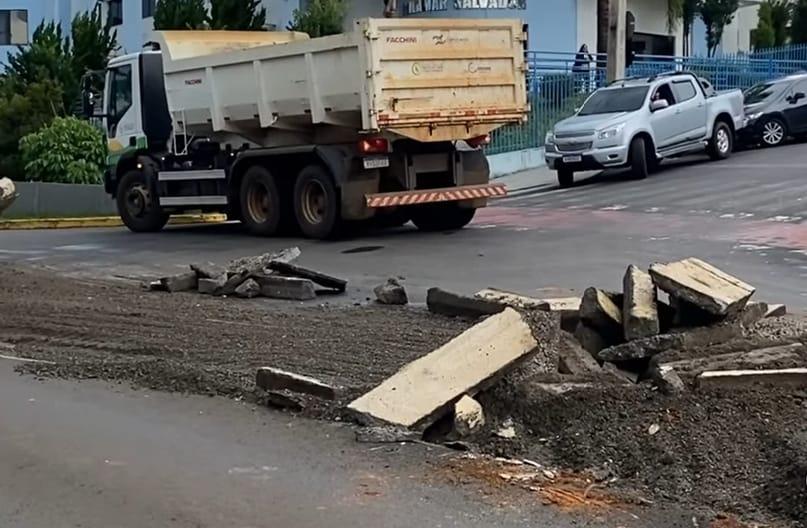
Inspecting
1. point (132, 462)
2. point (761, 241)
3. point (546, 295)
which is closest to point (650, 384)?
point (132, 462)

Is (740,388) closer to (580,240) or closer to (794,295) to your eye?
(794,295)

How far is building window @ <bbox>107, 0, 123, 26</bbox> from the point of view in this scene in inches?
1874

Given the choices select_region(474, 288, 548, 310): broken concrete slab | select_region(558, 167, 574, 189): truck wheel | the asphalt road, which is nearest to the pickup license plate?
the asphalt road

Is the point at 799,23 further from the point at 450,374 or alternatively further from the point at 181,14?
the point at 450,374

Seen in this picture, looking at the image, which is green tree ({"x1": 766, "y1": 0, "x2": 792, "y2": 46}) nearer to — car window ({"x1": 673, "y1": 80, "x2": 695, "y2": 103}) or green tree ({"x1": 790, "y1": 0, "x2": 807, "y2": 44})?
green tree ({"x1": 790, "y1": 0, "x2": 807, "y2": 44})

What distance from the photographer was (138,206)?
21.2 metres

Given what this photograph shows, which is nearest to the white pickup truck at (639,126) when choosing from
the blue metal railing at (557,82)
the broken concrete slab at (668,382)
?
the blue metal railing at (557,82)

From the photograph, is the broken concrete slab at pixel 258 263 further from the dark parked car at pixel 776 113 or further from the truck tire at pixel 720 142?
the dark parked car at pixel 776 113

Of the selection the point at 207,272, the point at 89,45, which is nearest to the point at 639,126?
the point at 207,272

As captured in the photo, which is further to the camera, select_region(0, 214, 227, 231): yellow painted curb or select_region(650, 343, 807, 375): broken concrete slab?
select_region(0, 214, 227, 231): yellow painted curb

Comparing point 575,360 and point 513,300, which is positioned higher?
point 513,300

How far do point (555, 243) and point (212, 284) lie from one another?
5.32 meters

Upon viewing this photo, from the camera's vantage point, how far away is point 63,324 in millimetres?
11203

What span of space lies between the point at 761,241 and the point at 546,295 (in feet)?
17.4
